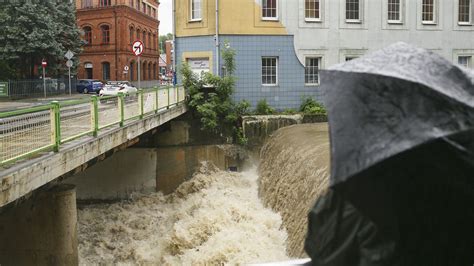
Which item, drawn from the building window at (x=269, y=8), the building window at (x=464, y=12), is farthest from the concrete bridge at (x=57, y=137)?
the building window at (x=464, y=12)

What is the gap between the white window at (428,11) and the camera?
24.9 metres

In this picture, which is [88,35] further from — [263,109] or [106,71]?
[263,109]

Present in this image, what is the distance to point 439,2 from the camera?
82.1 feet

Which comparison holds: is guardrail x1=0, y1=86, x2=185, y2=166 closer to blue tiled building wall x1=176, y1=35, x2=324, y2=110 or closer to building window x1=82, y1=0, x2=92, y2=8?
blue tiled building wall x1=176, y1=35, x2=324, y2=110

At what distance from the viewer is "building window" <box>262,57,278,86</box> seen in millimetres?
23156

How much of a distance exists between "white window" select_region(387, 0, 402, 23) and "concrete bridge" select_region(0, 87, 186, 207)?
1402 cm

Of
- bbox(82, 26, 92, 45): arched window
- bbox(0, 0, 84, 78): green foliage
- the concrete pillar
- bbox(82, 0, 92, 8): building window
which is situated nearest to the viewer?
the concrete pillar

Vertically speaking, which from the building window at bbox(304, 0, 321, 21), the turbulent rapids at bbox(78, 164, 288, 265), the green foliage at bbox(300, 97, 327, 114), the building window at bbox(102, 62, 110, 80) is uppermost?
the building window at bbox(304, 0, 321, 21)

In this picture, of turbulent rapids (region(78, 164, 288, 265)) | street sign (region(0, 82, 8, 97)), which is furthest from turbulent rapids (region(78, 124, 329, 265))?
street sign (region(0, 82, 8, 97))

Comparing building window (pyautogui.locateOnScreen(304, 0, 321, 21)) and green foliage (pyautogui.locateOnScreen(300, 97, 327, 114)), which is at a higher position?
building window (pyautogui.locateOnScreen(304, 0, 321, 21))

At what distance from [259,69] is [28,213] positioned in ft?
45.2

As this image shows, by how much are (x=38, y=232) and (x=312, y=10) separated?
53.7 feet

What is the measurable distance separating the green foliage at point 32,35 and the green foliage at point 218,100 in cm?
1950

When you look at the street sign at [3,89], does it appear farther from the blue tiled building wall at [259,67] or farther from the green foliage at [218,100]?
the green foliage at [218,100]
